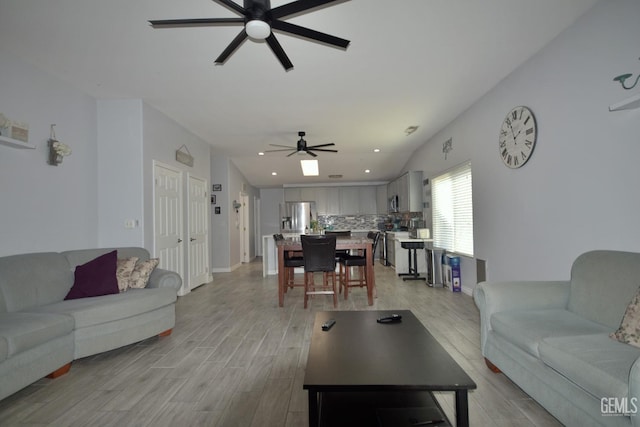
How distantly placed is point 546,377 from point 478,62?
9.26 ft

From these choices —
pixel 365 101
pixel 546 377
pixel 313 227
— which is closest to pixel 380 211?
pixel 313 227

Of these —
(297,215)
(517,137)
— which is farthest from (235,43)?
(297,215)

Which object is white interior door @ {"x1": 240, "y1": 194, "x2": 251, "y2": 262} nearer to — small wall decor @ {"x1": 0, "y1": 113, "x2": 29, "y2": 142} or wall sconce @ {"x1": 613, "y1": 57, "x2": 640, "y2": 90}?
small wall decor @ {"x1": 0, "y1": 113, "x2": 29, "y2": 142}

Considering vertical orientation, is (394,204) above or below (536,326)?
above

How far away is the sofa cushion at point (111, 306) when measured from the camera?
2.49 meters

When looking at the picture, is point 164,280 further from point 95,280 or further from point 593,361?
point 593,361

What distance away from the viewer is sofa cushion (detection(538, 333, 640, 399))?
131 cm

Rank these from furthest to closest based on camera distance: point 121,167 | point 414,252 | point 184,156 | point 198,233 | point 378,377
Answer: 1. point 414,252
2. point 198,233
3. point 184,156
4. point 121,167
5. point 378,377

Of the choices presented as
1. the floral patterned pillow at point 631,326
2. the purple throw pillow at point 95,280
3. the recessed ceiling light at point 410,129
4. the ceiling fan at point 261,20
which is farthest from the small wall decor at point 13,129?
the recessed ceiling light at point 410,129

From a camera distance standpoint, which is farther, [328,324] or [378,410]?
[328,324]

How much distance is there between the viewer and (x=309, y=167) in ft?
27.4

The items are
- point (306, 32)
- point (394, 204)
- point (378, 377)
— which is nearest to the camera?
point (378, 377)

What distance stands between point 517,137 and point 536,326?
7.19ft

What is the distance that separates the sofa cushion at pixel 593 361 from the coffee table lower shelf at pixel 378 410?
2.12ft
